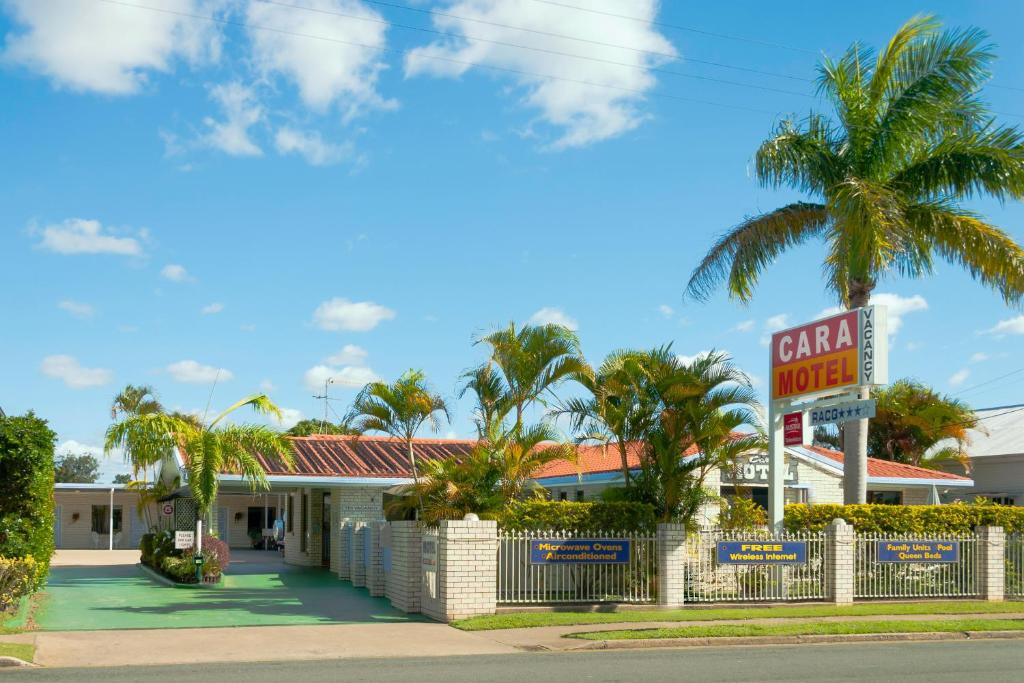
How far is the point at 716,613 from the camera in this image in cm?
1875

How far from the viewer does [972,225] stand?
72.7ft

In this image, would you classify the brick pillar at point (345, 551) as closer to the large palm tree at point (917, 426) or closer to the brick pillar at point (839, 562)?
the brick pillar at point (839, 562)

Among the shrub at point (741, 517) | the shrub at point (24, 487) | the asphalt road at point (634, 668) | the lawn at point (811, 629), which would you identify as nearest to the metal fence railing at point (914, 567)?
the shrub at point (741, 517)

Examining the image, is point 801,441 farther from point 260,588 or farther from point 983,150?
point 260,588

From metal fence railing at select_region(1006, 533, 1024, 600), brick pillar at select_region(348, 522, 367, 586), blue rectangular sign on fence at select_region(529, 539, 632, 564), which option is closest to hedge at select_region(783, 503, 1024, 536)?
metal fence railing at select_region(1006, 533, 1024, 600)

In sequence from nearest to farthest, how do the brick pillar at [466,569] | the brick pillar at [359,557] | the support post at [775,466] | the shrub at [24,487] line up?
the brick pillar at [466,569] < the shrub at [24,487] < the support post at [775,466] < the brick pillar at [359,557]

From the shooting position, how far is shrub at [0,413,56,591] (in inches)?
717

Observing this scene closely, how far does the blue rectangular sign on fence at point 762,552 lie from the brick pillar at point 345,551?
35.5 feet

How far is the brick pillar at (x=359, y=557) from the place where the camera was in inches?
976

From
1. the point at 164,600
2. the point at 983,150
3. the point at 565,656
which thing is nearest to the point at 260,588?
the point at 164,600

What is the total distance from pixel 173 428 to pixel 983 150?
19083 millimetres

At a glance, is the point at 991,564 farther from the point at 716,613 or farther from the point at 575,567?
the point at 575,567

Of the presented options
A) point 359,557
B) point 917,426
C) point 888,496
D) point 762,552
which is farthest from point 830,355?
point 917,426

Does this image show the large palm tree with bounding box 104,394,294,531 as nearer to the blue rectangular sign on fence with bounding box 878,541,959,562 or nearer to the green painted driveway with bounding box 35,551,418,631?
the green painted driveway with bounding box 35,551,418,631
